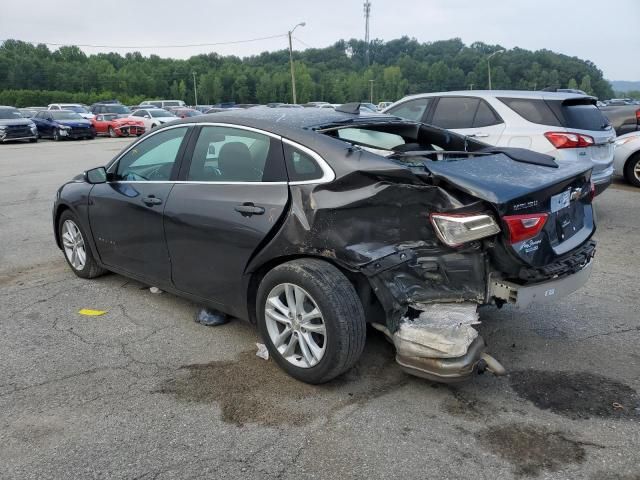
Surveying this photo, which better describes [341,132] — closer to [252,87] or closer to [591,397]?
[591,397]

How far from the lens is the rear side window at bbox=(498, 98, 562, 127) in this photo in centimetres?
727

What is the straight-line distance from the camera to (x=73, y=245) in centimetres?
548

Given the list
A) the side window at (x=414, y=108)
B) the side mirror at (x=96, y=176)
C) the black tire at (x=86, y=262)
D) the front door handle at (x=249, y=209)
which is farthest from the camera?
the side window at (x=414, y=108)

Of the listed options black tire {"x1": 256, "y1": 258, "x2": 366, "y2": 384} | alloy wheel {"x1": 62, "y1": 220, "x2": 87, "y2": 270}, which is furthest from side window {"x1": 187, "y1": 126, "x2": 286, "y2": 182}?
alloy wheel {"x1": 62, "y1": 220, "x2": 87, "y2": 270}

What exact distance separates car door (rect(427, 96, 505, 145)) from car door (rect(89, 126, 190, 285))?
4683mm

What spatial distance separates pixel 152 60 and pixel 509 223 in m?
126

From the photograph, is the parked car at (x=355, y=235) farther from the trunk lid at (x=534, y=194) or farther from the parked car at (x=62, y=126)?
the parked car at (x=62, y=126)

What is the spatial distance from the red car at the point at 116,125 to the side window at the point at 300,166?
27.4 m

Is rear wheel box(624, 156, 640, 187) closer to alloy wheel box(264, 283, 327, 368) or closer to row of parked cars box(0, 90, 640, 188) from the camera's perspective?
row of parked cars box(0, 90, 640, 188)

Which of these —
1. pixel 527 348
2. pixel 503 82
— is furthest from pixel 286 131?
pixel 503 82

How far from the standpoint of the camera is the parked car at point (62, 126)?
27.1m

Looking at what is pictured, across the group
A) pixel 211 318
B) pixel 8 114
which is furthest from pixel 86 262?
pixel 8 114

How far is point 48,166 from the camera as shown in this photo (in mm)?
15641

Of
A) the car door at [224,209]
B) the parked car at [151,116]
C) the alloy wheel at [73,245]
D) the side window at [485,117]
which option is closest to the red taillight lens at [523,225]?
the car door at [224,209]
